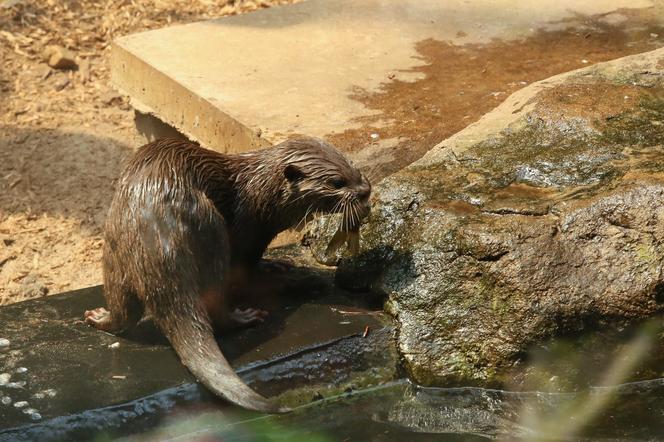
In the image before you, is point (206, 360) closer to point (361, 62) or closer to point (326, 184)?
point (326, 184)

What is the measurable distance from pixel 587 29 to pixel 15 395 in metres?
4.01

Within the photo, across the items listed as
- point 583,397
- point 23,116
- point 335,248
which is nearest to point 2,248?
point 23,116

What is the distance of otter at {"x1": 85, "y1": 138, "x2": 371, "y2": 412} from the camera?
344 cm

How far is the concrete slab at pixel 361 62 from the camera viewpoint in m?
5.02

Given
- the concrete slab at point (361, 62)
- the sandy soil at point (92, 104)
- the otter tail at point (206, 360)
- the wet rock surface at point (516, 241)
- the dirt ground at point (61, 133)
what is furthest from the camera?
the dirt ground at point (61, 133)

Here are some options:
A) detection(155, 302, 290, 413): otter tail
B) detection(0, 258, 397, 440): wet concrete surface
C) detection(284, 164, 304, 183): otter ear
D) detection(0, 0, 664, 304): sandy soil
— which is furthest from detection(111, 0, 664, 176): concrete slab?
detection(155, 302, 290, 413): otter tail

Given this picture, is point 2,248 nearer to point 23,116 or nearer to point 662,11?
point 23,116

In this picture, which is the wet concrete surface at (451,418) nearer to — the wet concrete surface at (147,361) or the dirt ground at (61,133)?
the wet concrete surface at (147,361)

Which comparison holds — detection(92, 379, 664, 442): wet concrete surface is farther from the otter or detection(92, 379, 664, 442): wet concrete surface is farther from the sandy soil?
the sandy soil

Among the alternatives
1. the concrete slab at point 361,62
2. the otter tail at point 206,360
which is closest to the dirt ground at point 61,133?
the concrete slab at point 361,62

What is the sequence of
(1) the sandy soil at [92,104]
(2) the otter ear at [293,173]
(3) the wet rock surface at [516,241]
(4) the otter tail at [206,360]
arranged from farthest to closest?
(1) the sandy soil at [92,104]
(2) the otter ear at [293,173]
(3) the wet rock surface at [516,241]
(4) the otter tail at [206,360]

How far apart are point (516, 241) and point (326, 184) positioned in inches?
28.1

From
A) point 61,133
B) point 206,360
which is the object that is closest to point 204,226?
point 206,360

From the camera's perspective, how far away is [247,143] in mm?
4945
